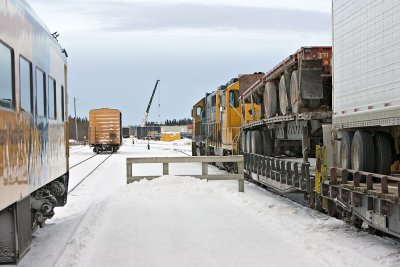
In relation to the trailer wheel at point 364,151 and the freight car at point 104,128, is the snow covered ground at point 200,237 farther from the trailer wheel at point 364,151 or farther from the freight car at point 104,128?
the freight car at point 104,128

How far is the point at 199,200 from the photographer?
42.1ft

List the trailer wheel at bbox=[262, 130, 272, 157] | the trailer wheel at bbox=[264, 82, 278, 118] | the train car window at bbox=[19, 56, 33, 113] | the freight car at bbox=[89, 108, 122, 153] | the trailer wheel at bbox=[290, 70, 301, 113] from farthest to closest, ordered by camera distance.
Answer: the freight car at bbox=[89, 108, 122, 153] < the trailer wheel at bbox=[262, 130, 272, 157] < the trailer wheel at bbox=[264, 82, 278, 118] < the trailer wheel at bbox=[290, 70, 301, 113] < the train car window at bbox=[19, 56, 33, 113]

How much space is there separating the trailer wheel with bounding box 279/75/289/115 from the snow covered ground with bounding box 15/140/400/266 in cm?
214

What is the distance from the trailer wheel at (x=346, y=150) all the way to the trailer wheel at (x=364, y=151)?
0.41 m

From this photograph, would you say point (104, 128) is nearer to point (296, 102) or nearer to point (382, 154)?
point (296, 102)

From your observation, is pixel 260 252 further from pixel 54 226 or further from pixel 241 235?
pixel 54 226

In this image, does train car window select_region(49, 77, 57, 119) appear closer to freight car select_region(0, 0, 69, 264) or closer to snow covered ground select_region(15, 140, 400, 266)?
freight car select_region(0, 0, 69, 264)

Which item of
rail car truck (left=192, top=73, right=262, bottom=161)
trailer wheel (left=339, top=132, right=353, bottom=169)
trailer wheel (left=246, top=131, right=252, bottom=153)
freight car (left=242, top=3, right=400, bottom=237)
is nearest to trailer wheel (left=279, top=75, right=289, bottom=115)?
freight car (left=242, top=3, right=400, bottom=237)

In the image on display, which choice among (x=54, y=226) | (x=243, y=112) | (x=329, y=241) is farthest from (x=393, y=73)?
(x=243, y=112)

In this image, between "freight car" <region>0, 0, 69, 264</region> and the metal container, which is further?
the metal container

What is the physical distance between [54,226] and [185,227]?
2.44 metres

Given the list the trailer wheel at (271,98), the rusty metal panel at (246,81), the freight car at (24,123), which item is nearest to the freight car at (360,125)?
the trailer wheel at (271,98)

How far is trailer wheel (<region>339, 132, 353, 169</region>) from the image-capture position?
9.55 meters

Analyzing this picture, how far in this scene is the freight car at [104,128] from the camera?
162 ft
